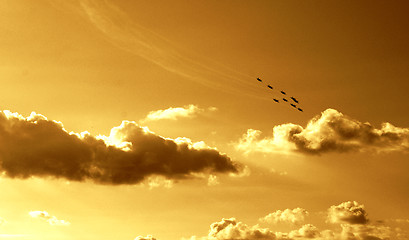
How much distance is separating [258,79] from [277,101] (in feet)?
82.2

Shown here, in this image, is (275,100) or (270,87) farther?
(275,100)

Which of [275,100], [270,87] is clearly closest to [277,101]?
[275,100]

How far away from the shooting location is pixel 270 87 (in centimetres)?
14925

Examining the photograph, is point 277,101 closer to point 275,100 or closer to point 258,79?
point 275,100

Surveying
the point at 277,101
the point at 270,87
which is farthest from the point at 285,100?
the point at 270,87

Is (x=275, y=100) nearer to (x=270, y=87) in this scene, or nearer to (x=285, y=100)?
(x=285, y=100)

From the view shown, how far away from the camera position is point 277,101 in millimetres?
166500

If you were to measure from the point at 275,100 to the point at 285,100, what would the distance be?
22.4 ft

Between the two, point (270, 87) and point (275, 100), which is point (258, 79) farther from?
point (275, 100)

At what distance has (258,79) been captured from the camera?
15288 cm

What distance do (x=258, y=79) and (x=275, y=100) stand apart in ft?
88.1

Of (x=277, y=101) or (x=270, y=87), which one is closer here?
(x=270, y=87)

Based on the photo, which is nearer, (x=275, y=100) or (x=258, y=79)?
(x=258, y=79)
